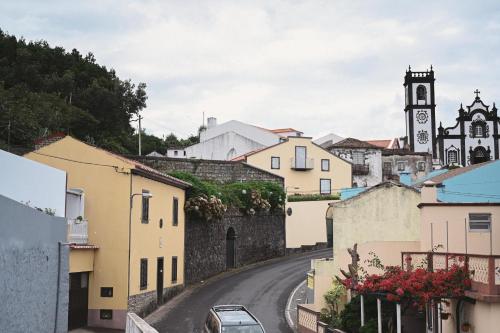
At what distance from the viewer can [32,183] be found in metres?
20.4

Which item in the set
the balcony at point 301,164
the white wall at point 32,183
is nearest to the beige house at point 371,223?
the white wall at point 32,183

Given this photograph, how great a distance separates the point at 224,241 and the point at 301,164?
18.6 m

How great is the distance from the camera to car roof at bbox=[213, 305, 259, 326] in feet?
68.8

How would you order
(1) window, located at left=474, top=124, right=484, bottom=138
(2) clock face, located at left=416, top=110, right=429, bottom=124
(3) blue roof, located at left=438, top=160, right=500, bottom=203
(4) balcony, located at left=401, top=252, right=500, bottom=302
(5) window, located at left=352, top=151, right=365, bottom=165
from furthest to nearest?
(2) clock face, located at left=416, top=110, right=429, bottom=124
(1) window, located at left=474, top=124, right=484, bottom=138
(5) window, located at left=352, top=151, right=365, bottom=165
(3) blue roof, located at left=438, top=160, right=500, bottom=203
(4) balcony, located at left=401, top=252, right=500, bottom=302

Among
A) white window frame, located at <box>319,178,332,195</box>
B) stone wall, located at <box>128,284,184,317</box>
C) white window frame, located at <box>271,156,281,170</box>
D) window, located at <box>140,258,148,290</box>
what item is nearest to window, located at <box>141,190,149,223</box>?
window, located at <box>140,258,148,290</box>

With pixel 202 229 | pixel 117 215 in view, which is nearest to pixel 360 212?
pixel 117 215

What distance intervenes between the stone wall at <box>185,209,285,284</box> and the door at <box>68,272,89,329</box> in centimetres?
974

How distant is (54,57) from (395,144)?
50739mm

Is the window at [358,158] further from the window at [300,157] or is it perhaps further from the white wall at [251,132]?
the window at [300,157]

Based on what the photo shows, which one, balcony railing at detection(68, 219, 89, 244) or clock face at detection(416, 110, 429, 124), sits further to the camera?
clock face at detection(416, 110, 429, 124)

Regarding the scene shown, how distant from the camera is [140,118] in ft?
192

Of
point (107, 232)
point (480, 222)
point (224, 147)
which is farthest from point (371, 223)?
point (224, 147)

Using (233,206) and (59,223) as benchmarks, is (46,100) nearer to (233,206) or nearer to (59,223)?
(233,206)

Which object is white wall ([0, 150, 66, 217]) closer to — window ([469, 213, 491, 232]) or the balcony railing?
the balcony railing
